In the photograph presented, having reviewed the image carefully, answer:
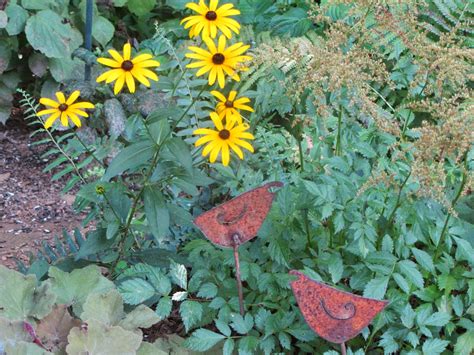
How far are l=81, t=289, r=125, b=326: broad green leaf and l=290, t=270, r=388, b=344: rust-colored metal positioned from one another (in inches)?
20.3

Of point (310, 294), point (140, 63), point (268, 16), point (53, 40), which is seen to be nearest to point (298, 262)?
point (310, 294)

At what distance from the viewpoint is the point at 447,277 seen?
7.05ft

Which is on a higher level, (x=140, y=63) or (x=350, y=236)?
(x=140, y=63)

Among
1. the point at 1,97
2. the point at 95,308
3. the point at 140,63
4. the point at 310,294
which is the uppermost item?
the point at 140,63

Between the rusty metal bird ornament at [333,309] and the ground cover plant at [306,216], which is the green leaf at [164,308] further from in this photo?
the rusty metal bird ornament at [333,309]

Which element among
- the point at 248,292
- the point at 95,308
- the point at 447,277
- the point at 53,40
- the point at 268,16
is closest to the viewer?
the point at 95,308

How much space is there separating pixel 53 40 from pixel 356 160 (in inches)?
86.4

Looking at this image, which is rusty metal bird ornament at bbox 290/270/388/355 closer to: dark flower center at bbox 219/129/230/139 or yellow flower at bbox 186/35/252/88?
dark flower center at bbox 219/129/230/139

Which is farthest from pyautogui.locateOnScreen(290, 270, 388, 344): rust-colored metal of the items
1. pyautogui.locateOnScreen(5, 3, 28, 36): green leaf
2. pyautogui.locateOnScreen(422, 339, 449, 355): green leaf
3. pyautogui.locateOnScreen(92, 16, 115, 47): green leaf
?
pyautogui.locateOnScreen(92, 16, 115, 47): green leaf

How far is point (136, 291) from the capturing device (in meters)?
2.08

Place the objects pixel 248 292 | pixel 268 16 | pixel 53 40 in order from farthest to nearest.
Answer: pixel 268 16 < pixel 53 40 < pixel 248 292

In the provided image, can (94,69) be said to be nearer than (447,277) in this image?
No

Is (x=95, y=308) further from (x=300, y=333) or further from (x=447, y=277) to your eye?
(x=447, y=277)

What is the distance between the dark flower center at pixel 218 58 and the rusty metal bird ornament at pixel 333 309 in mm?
629
